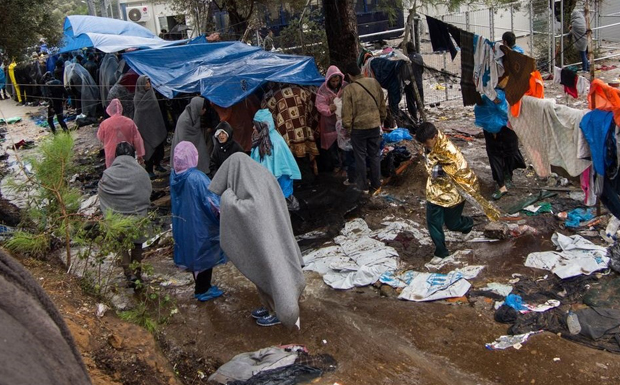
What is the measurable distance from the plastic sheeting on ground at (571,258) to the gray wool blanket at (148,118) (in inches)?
239

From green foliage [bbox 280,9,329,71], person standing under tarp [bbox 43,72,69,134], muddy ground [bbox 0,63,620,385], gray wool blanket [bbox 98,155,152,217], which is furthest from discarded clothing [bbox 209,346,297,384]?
person standing under tarp [bbox 43,72,69,134]

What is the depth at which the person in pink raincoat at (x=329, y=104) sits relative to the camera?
7.77 metres

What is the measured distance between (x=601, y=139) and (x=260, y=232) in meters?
3.08

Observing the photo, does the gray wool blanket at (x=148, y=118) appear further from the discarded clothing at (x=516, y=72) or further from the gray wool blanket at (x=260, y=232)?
the discarded clothing at (x=516, y=72)

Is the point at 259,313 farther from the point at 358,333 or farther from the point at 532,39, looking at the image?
the point at 532,39

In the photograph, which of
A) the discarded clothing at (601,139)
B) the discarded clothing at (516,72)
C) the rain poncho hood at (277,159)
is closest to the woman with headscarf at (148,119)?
the rain poncho hood at (277,159)

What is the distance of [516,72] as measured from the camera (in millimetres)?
6508

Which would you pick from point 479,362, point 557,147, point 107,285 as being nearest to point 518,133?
point 557,147

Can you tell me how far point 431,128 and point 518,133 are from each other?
1.68 meters

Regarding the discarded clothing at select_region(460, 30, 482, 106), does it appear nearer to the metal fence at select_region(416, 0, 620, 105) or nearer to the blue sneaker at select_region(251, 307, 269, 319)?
the blue sneaker at select_region(251, 307, 269, 319)

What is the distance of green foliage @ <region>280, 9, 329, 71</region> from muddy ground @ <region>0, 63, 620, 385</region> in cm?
485

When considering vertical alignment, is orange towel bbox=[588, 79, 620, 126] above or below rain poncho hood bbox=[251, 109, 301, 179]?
above

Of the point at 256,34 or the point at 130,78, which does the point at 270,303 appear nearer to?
the point at 130,78

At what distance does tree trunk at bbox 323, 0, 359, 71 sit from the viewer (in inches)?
356
